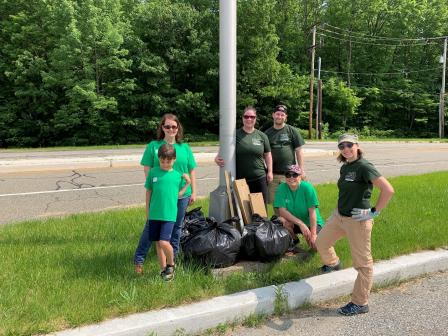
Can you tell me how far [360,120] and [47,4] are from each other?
1286 inches

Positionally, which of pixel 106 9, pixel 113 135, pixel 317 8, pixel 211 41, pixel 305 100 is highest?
pixel 317 8

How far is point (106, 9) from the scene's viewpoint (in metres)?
33.9

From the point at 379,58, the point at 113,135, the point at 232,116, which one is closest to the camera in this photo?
the point at 232,116

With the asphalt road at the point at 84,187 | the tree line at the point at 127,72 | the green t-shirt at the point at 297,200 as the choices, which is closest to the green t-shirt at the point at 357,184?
the green t-shirt at the point at 297,200

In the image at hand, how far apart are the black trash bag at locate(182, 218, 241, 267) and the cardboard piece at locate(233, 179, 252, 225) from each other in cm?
59

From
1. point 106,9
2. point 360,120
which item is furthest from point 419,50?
point 106,9

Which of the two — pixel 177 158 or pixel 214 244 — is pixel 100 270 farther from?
pixel 177 158

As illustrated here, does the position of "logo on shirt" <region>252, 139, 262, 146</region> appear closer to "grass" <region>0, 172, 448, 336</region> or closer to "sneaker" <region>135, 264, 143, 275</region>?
"grass" <region>0, 172, 448, 336</region>

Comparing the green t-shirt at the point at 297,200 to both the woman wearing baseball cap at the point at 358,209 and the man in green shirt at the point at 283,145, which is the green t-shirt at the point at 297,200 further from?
the woman wearing baseball cap at the point at 358,209

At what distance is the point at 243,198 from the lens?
5051 mm

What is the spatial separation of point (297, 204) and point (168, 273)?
5.72 ft

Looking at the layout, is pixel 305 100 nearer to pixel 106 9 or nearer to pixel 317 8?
pixel 317 8

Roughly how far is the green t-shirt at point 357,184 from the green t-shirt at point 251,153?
154 cm

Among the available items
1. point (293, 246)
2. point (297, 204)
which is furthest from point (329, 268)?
point (297, 204)
